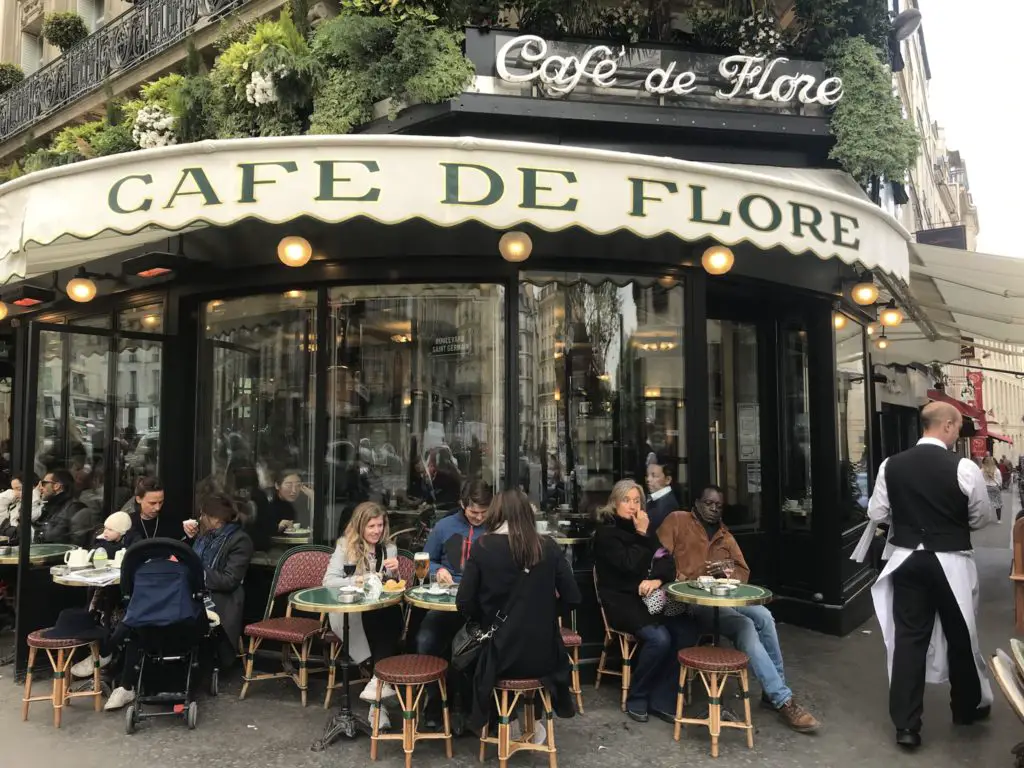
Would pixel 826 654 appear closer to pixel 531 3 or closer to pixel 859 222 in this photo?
pixel 859 222

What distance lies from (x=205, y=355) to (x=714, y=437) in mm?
5158

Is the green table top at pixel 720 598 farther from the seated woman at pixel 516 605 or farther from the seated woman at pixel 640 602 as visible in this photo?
the seated woman at pixel 516 605

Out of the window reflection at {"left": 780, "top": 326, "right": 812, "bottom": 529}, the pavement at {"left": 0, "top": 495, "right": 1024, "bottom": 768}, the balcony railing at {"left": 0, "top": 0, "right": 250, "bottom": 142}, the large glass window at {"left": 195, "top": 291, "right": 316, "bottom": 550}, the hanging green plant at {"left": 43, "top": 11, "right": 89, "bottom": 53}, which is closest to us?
the pavement at {"left": 0, "top": 495, "right": 1024, "bottom": 768}

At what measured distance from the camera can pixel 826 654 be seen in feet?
22.3

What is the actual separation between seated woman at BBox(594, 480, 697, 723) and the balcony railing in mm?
6963

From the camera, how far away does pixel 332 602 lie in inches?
190

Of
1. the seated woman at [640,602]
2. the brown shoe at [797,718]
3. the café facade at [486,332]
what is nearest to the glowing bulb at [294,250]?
the café facade at [486,332]

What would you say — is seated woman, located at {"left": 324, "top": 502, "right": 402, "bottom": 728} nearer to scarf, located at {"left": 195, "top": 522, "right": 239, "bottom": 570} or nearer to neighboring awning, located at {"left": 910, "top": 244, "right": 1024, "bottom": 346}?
scarf, located at {"left": 195, "top": 522, "right": 239, "bottom": 570}

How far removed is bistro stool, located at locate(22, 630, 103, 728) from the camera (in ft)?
16.6

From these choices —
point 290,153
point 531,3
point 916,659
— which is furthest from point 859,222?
point 290,153

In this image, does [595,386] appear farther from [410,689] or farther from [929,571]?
[410,689]

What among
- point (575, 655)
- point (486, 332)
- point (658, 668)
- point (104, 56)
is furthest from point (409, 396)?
point (104, 56)

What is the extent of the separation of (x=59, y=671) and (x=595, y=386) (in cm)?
451

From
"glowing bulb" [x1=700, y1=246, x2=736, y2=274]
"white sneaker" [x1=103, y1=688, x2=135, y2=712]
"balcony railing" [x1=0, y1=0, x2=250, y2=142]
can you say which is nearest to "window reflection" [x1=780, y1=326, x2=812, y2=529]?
"glowing bulb" [x1=700, y1=246, x2=736, y2=274]
